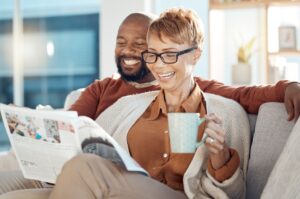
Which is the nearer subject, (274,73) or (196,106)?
(196,106)

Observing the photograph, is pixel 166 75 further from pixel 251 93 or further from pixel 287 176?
pixel 287 176

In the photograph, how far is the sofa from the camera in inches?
73.2

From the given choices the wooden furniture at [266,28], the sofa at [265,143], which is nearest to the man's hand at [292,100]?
the sofa at [265,143]

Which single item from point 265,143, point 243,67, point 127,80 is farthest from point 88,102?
point 243,67

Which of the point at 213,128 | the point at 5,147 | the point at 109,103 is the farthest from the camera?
the point at 5,147

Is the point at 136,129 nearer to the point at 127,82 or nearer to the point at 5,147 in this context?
the point at 127,82

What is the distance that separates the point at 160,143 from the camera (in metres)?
1.99

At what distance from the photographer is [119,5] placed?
192 inches

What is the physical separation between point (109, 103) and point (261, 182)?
0.74m

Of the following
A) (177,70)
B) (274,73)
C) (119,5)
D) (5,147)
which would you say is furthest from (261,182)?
Answer: (5,147)

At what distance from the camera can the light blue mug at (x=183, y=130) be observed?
155 cm

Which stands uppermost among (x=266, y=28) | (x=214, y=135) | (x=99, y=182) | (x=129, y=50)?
(x=266, y=28)

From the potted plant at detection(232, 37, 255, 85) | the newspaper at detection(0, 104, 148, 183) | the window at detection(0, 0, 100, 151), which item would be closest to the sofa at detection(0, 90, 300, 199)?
the newspaper at detection(0, 104, 148, 183)

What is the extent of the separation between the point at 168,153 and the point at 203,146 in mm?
197
